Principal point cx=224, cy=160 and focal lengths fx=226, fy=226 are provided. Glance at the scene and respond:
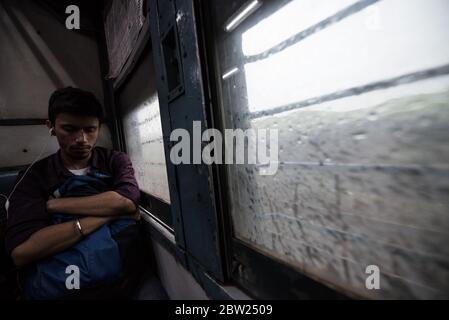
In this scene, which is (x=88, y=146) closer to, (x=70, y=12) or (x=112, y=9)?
(x=112, y=9)

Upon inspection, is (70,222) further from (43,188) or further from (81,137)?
(81,137)

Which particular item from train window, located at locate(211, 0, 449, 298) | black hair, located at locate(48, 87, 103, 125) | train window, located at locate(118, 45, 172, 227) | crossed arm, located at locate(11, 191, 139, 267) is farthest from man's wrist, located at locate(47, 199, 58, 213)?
train window, located at locate(211, 0, 449, 298)

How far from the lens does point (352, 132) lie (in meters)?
0.62

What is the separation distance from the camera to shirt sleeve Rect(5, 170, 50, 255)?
5.14ft

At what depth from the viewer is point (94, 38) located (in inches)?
132

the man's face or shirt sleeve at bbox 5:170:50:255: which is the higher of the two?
the man's face

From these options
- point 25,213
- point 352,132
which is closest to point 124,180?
point 25,213

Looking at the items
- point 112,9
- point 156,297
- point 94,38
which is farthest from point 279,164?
point 94,38

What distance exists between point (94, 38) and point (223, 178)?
3.51 metres

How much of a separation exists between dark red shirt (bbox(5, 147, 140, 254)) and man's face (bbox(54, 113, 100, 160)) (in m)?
0.16

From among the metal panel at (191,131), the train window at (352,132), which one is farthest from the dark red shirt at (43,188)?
the train window at (352,132)

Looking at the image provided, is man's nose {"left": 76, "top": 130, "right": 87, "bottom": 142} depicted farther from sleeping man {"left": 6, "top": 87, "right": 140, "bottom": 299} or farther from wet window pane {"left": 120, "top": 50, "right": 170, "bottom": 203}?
wet window pane {"left": 120, "top": 50, "right": 170, "bottom": 203}

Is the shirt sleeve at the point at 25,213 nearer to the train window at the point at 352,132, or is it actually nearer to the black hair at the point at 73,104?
the black hair at the point at 73,104

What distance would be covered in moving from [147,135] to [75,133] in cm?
70
